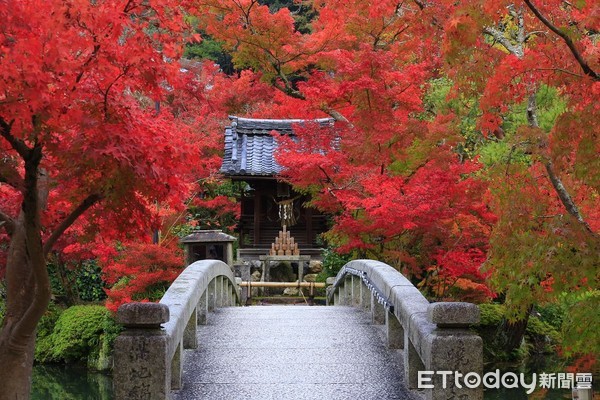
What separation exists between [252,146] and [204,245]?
19.9ft

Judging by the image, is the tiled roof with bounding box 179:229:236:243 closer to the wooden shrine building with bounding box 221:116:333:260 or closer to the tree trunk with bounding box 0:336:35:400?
the wooden shrine building with bounding box 221:116:333:260

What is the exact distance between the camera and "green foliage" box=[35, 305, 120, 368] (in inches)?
599

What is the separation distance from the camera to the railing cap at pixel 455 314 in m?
4.76

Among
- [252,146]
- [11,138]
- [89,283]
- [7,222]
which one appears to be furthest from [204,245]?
[11,138]

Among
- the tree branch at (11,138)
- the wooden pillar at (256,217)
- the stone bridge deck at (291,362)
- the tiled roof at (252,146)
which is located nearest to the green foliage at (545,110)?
the tiled roof at (252,146)

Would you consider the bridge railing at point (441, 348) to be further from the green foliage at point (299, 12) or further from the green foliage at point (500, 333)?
the green foliage at point (299, 12)

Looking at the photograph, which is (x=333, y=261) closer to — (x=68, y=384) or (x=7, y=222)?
(x=68, y=384)

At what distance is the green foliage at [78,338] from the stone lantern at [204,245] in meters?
2.20

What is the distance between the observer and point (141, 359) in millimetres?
4852

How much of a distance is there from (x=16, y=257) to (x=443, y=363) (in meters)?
4.00

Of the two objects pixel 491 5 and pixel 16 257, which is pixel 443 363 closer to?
pixel 491 5

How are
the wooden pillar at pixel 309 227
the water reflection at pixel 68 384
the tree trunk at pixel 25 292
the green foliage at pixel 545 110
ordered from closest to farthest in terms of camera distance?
the tree trunk at pixel 25 292 < the green foliage at pixel 545 110 < the water reflection at pixel 68 384 < the wooden pillar at pixel 309 227

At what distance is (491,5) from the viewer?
615cm

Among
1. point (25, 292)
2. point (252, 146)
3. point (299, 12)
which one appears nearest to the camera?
point (25, 292)
